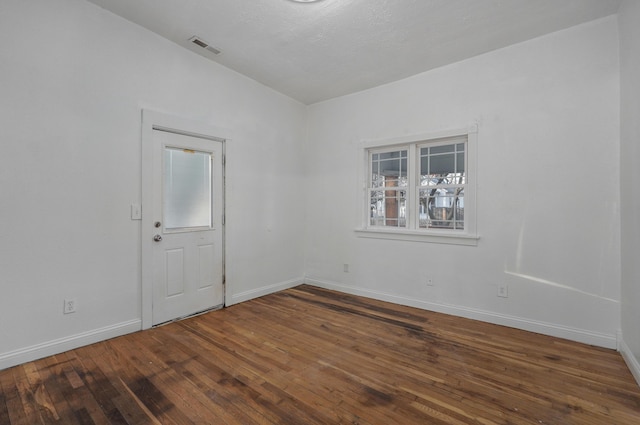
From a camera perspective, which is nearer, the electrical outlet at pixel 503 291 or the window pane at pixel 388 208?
the electrical outlet at pixel 503 291

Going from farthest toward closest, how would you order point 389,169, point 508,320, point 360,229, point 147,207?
point 360,229, point 389,169, point 508,320, point 147,207

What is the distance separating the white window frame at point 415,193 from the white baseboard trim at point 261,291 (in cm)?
134

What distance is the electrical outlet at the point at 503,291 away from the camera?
3.19m

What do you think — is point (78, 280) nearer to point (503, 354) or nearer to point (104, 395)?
point (104, 395)

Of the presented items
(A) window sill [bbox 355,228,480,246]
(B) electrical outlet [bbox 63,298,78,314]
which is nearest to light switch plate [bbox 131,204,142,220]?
(B) electrical outlet [bbox 63,298,78,314]

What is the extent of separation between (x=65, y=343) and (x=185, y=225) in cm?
145

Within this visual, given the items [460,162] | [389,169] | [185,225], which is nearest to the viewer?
[185,225]

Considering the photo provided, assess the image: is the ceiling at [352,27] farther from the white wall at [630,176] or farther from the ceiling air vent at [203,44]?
the white wall at [630,176]

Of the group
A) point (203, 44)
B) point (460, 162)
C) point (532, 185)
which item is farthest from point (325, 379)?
point (203, 44)

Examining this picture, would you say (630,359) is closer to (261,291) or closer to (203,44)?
(261,291)

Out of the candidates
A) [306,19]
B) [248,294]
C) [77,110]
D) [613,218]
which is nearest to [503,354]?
[613,218]

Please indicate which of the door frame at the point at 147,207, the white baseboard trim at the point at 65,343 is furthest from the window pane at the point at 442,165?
the white baseboard trim at the point at 65,343

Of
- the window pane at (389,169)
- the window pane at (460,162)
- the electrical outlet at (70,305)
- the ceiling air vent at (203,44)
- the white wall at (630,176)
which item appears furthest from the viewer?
the window pane at (389,169)

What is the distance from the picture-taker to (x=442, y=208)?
375cm
